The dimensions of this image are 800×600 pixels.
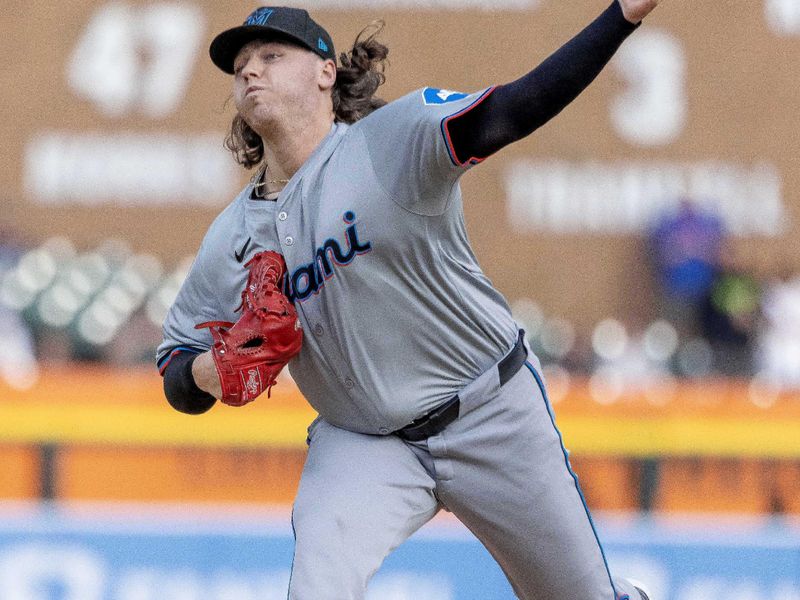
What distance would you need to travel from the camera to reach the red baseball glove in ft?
11.0

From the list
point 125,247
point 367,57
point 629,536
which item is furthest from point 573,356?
point 367,57

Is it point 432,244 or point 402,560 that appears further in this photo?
point 402,560

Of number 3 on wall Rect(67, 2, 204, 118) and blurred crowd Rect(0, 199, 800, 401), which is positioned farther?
number 3 on wall Rect(67, 2, 204, 118)

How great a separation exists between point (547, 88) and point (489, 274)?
7.68m

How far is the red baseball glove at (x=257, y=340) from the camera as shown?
3352 millimetres

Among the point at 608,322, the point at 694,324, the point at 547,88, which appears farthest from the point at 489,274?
the point at 547,88

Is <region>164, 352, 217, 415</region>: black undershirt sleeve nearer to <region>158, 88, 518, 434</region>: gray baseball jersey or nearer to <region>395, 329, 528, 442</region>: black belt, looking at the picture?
<region>158, 88, 518, 434</region>: gray baseball jersey

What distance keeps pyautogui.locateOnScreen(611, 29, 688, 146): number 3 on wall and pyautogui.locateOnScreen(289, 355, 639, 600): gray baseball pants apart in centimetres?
770

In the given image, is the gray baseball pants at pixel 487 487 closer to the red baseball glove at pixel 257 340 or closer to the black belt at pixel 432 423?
the black belt at pixel 432 423

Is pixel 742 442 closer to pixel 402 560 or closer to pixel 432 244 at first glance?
pixel 402 560

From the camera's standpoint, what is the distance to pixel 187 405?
142 inches

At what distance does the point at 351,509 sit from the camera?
3.36m

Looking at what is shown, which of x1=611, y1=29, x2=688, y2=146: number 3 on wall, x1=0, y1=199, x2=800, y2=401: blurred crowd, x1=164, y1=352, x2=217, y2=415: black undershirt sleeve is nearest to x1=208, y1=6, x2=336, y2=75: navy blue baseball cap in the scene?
x1=164, y1=352, x2=217, y2=415: black undershirt sleeve

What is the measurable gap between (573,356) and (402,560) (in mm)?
3336
